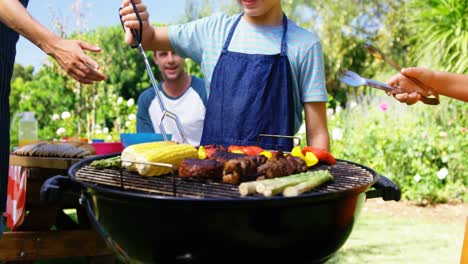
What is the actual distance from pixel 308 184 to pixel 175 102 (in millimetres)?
3220

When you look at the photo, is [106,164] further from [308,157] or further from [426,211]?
[426,211]

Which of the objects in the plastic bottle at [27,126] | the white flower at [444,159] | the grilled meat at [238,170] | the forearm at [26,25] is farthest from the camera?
the white flower at [444,159]

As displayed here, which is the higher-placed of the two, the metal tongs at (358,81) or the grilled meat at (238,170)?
the metal tongs at (358,81)

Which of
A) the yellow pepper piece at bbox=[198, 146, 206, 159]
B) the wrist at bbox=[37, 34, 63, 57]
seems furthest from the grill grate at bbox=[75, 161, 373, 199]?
the wrist at bbox=[37, 34, 63, 57]

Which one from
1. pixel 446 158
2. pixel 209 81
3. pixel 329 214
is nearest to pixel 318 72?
pixel 209 81

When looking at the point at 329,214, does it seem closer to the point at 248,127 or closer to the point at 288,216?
the point at 288,216

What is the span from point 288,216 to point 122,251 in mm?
568

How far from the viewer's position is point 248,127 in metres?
2.64

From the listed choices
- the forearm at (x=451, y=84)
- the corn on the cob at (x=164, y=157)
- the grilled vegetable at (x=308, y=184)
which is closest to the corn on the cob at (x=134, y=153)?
the corn on the cob at (x=164, y=157)

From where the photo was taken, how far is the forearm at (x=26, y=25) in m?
2.26

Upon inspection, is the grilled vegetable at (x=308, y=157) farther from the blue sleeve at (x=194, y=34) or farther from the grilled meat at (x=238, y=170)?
the blue sleeve at (x=194, y=34)

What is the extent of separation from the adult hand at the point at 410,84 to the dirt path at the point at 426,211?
3927 mm

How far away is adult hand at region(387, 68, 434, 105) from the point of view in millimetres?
2421

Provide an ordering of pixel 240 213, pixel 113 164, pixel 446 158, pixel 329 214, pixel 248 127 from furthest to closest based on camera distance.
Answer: pixel 446 158 → pixel 248 127 → pixel 113 164 → pixel 329 214 → pixel 240 213
